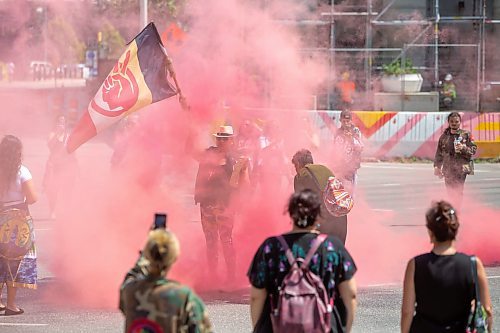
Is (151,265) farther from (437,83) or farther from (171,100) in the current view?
(437,83)

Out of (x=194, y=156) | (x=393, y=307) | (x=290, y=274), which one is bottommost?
(x=393, y=307)

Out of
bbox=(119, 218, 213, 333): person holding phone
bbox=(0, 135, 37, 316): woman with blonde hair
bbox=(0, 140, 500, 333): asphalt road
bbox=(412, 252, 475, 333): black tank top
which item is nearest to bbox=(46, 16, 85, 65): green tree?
bbox=(0, 140, 500, 333): asphalt road

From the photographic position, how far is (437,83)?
88.7 ft

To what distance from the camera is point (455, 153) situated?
13.4 metres

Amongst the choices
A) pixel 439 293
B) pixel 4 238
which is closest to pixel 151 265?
pixel 439 293

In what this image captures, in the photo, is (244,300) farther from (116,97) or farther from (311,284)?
(311,284)

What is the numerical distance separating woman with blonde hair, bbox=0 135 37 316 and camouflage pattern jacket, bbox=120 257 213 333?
4.10 metres

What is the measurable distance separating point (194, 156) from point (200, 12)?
461cm

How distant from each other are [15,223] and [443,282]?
4.57 meters

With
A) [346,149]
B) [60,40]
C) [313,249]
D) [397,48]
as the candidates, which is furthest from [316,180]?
[60,40]

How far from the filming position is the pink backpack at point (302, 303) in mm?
5363

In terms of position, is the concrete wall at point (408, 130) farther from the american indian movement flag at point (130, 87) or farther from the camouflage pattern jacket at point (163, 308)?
the camouflage pattern jacket at point (163, 308)

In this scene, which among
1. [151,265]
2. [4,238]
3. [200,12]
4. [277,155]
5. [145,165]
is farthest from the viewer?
[200,12]

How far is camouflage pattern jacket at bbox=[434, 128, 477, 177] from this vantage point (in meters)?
13.3
